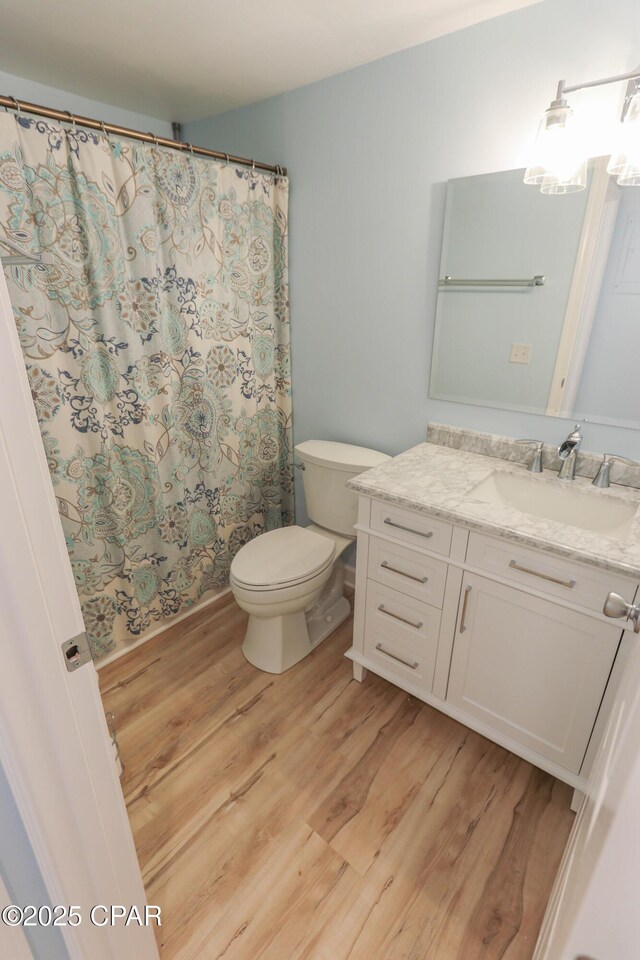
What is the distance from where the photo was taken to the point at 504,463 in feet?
5.59

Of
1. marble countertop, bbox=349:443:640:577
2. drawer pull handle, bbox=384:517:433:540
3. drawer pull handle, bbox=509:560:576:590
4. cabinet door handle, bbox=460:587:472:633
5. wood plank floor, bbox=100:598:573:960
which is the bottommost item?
wood plank floor, bbox=100:598:573:960

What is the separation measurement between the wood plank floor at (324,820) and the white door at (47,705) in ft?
1.56

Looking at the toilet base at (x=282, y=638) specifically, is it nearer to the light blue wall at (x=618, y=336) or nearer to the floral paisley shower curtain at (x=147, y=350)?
the floral paisley shower curtain at (x=147, y=350)

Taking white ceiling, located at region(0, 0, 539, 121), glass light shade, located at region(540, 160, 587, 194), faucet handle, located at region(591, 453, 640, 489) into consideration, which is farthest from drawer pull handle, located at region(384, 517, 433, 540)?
white ceiling, located at region(0, 0, 539, 121)

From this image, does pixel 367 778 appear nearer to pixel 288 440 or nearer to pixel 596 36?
pixel 288 440

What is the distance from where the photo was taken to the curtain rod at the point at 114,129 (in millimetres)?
1320

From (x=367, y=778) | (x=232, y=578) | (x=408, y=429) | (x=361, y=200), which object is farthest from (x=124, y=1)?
(x=367, y=778)

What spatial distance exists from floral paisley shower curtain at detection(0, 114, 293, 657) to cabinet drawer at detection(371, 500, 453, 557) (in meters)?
0.93

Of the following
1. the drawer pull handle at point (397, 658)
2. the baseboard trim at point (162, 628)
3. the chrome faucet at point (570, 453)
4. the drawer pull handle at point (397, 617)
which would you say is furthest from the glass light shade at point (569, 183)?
the baseboard trim at point (162, 628)

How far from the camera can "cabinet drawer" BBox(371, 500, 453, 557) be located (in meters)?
1.41

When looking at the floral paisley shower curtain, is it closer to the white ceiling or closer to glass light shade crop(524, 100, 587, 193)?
the white ceiling

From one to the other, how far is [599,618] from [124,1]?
2122mm

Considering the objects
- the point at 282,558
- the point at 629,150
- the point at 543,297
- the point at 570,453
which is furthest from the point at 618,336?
the point at 282,558

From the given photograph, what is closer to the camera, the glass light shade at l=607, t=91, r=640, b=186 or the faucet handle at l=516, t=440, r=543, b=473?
the glass light shade at l=607, t=91, r=640, b=186
